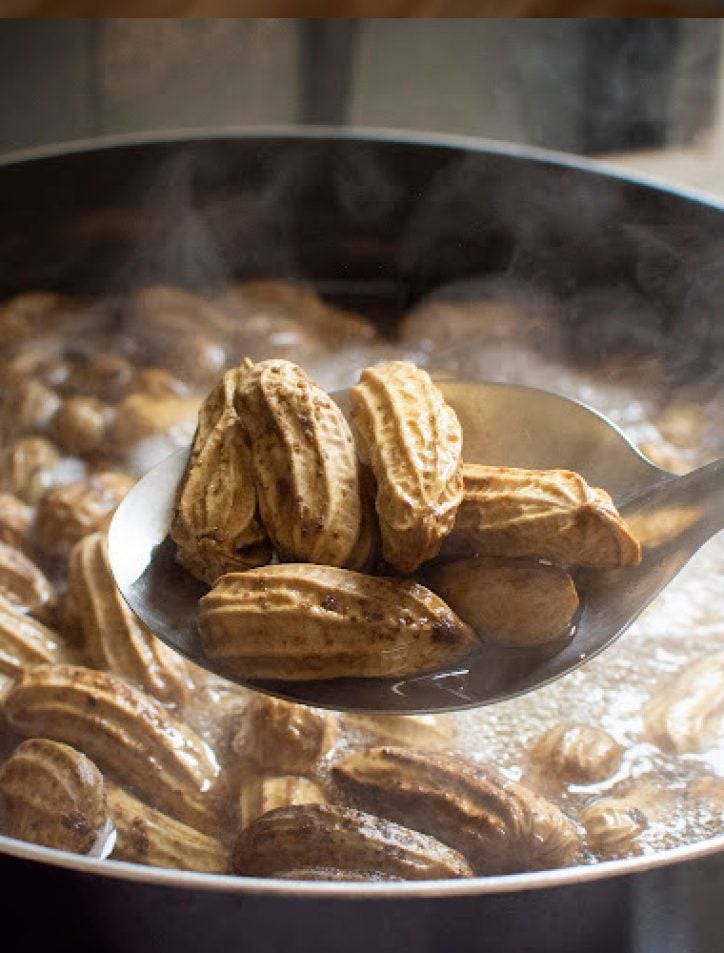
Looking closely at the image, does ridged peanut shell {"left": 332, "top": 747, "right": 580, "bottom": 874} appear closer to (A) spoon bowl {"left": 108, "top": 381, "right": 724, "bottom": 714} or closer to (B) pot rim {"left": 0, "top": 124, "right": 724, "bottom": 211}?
(A) spoon bowl {"left": 108, "top": 381, "right": 724, "bottom": 714}

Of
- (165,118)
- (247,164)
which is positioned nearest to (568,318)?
(247,164)

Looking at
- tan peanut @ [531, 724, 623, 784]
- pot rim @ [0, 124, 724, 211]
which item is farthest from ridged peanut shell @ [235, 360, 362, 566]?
pot rim @ [0, 124, 724, 211]

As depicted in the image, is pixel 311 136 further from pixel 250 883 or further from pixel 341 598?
pixel 250 883

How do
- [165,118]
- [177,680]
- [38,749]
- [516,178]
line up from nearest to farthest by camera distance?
[38,749] → [177,680] → [516,178] → [165,118]

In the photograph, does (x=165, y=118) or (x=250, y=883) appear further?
(x=165, y=118)

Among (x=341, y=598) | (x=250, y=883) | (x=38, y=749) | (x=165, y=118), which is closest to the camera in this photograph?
(x=250, y=883)

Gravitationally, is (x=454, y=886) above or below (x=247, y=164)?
below
